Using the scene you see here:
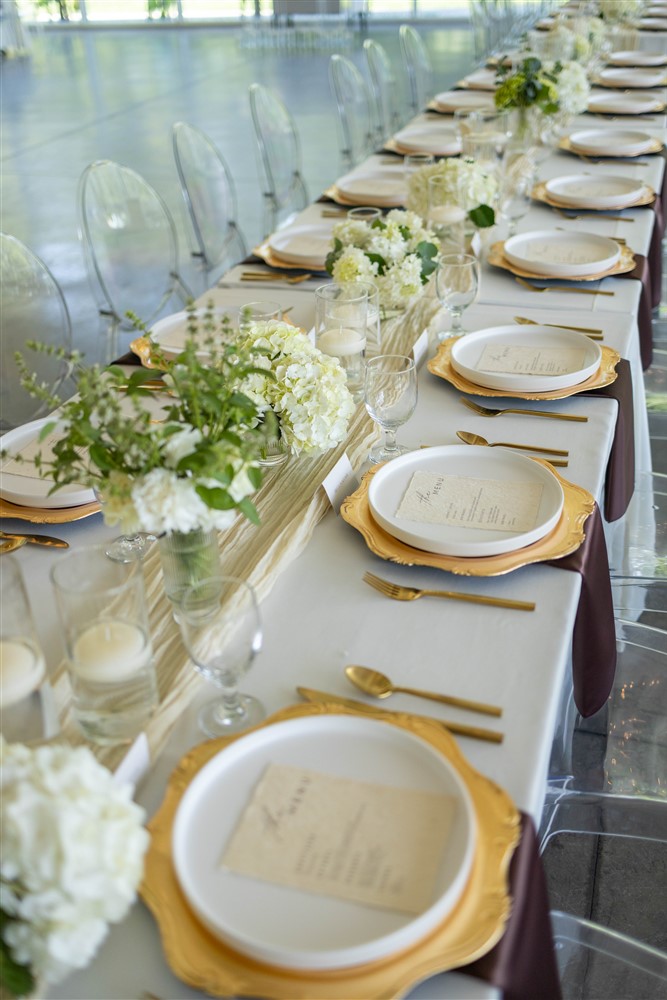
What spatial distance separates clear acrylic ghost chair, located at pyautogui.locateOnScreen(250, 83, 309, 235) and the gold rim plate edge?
1807 mm

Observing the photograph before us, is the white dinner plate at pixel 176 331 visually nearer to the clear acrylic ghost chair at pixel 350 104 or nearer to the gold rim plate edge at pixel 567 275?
the gold rim plate edge at pixel 567 275

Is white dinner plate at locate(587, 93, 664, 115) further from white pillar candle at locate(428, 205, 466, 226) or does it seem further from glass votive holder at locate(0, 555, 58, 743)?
glass votive holder at locate(0, 555, 58, 743)

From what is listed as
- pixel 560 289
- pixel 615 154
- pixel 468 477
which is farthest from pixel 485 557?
pixel 615 154

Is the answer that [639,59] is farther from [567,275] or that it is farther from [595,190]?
[567,275]

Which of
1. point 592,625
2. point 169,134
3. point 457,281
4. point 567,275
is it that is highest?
point 457,281

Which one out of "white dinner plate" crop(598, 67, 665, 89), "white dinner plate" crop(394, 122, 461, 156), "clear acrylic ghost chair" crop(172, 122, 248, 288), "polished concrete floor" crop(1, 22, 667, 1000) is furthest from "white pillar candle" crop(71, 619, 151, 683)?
"white dinner plate" crop(598, 67, 665, 89)

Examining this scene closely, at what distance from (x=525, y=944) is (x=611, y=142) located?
339cm

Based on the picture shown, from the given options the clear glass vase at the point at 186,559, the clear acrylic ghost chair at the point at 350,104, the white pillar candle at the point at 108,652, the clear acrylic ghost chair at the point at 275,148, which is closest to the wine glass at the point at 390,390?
the clear glass vase at the point at 186,559

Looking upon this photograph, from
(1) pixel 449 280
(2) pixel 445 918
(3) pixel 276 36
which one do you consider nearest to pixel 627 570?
(1) pixel 449 280

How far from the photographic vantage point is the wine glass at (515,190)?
109 inches

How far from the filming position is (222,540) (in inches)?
61.9

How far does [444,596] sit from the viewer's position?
4.62 ft

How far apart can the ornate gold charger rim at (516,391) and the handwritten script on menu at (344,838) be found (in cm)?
107

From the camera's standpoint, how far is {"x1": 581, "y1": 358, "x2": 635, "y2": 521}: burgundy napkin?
76.1 inches
